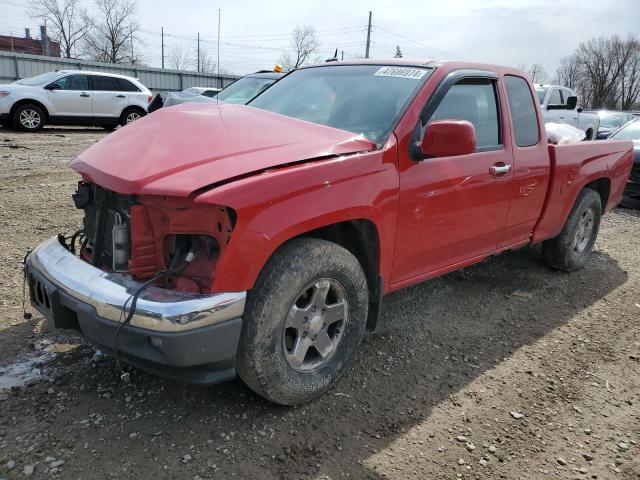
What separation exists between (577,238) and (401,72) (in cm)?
288

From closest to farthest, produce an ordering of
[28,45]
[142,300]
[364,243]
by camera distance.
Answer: [142,300] < [364,243] < [28,45]

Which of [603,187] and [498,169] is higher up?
[498,169]

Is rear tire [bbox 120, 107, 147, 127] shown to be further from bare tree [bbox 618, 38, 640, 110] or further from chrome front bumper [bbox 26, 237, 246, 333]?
bare tree [bbox 618, 38, 640, 110]

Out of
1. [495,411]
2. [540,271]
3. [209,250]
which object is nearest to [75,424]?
[209,250]

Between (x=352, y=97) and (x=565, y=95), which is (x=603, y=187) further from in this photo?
(x=565, y=95)

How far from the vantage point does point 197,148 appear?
103 inches

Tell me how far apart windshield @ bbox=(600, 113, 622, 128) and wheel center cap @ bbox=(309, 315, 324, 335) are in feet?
65.0

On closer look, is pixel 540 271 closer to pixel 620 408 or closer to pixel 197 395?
pixel 620 408

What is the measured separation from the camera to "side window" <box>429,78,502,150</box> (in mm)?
3465

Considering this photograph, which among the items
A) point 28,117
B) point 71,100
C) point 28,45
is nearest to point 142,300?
point 28,117

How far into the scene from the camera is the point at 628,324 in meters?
4.16

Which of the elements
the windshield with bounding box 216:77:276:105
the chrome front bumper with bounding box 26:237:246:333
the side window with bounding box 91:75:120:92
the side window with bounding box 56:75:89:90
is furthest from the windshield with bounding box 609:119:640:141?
the side window with bounding box 56:75:89:90

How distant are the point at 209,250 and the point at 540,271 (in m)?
3.92

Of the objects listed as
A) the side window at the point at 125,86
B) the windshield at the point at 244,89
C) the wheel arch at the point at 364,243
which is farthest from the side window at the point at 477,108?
A: the side window at the point at 125,86
